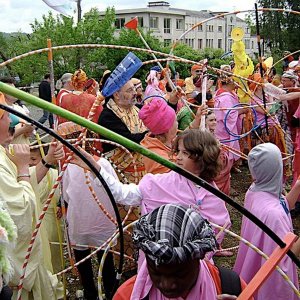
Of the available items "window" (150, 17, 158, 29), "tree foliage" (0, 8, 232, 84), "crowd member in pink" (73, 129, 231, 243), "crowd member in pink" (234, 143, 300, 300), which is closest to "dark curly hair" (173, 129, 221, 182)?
"crowd member in pink" (73, 129, 231, 243)

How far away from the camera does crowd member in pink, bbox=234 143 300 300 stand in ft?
8.66

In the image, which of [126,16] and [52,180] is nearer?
[52,180]

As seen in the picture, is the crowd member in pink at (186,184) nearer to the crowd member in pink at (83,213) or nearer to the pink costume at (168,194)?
the pink costume at (168,194)

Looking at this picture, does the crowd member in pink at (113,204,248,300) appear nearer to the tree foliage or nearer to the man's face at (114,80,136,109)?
the man's face at (114,80,136,109)

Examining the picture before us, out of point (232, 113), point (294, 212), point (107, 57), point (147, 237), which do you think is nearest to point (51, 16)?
point (107, 57)

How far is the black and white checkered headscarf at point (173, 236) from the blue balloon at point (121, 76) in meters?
1.52

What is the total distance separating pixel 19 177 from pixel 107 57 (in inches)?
738

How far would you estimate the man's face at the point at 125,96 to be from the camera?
13.1ft

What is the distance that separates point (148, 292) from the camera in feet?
5.75

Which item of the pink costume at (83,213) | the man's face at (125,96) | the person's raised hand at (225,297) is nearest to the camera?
the person's raised hand at (225,297)

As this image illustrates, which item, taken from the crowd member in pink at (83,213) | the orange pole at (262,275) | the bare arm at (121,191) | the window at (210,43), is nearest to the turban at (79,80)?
the crowd member in pink at (83,213)

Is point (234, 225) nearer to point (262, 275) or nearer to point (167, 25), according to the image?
point (262, 275)

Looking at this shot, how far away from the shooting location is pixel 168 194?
103 inches

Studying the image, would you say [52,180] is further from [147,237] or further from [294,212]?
[294,212]
